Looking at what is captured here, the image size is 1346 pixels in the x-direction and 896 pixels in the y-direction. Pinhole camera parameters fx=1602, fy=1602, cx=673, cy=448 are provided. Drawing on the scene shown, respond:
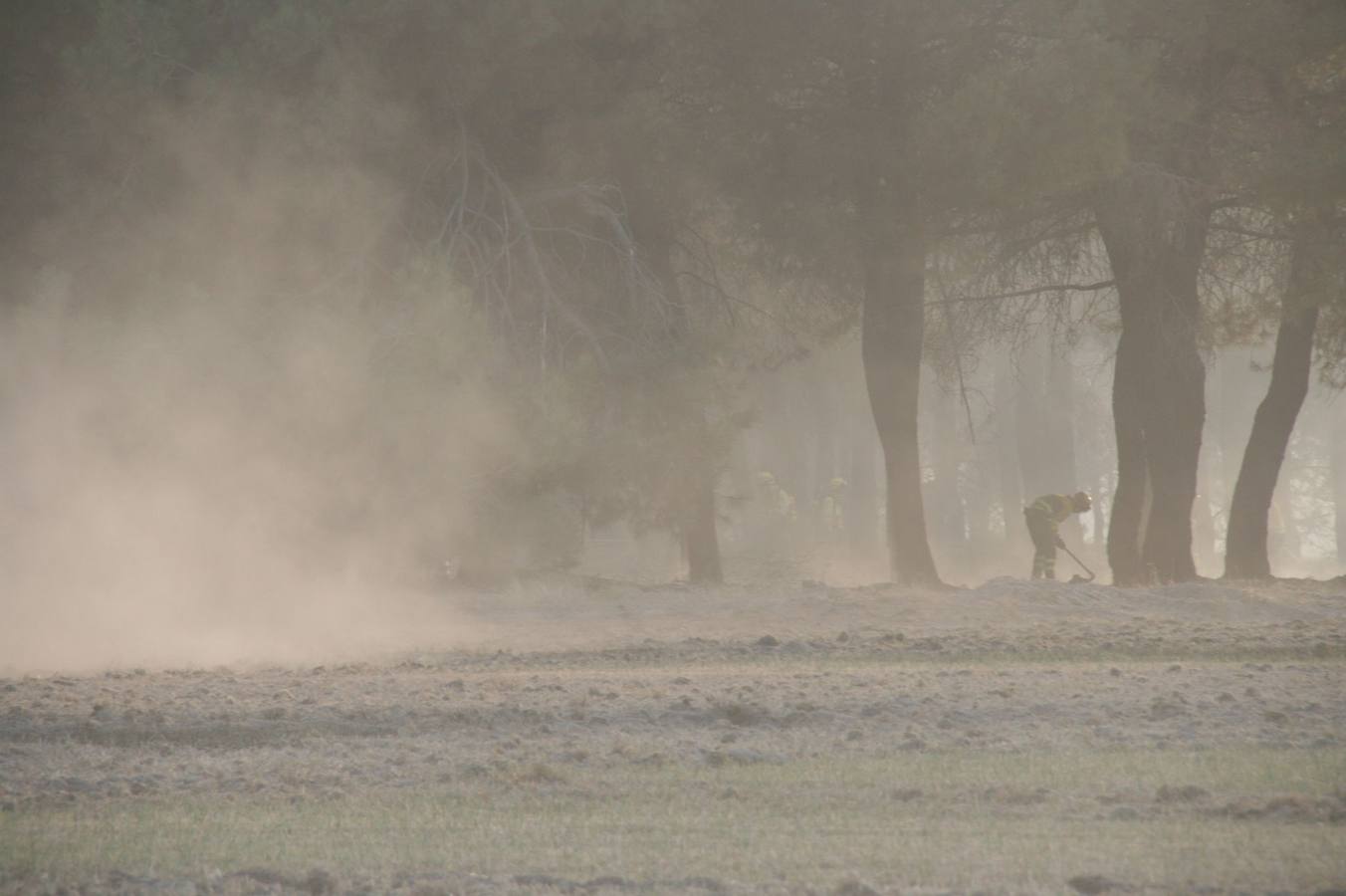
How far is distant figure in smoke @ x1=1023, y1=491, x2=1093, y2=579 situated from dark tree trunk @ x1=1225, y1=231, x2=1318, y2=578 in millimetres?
2311

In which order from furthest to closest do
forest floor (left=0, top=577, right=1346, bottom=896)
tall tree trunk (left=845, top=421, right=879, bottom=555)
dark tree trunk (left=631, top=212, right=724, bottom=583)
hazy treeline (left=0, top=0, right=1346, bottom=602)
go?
tall tree trunk (left=845, top=421, right=879, bottom=555) → dark tree trunk (left=631, top=212, right=724, bottom=583) → hazy treeline (left=0, top=0, right=1346, bottom=602) → forest floor (left=0, top=577, right=1346, bottom=896)

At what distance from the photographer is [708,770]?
888 cm

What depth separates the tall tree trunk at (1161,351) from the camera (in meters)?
22.0

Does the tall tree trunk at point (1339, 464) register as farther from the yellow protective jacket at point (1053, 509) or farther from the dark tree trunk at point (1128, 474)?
the yellow protective jacket at point (1053, 509)

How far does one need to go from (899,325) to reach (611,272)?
455 cm

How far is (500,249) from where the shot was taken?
23.5 meters

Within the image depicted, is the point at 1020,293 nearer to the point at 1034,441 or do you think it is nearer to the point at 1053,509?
the point at 1053,509

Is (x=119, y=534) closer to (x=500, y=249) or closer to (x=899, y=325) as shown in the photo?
(x=500, y=249)

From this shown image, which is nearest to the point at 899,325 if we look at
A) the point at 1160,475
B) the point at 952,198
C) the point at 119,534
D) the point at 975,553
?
the point at 952,198

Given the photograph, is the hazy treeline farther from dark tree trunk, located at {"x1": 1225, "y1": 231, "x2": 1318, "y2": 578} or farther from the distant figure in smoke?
the distant figure in smoke

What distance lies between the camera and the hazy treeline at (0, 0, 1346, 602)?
20609 mm

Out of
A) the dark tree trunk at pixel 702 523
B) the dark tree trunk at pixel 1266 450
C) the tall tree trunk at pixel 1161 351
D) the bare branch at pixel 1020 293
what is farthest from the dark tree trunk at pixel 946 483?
the tall tree trunk at pixel 1161 351

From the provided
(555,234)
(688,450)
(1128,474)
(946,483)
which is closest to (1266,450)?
(1128,474)

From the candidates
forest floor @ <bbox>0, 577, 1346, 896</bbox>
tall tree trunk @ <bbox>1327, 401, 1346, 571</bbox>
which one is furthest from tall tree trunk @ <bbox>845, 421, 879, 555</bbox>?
forest floor @ <bbox>0, 577, 1346, 896</bbox>
